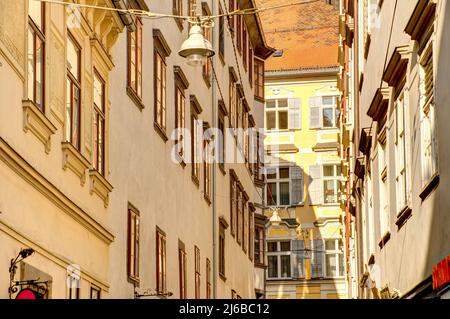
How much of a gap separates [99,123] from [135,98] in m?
2.51

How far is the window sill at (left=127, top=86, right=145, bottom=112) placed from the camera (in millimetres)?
19562

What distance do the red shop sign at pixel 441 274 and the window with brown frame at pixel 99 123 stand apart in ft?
19.6

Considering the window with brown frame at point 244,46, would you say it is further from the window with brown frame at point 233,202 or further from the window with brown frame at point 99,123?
the window with brown frame at point 99,123

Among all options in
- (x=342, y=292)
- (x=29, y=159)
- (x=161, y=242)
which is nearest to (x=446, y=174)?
(x=29, y=159)

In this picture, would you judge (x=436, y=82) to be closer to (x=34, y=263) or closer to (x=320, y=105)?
(x=34, y=263)

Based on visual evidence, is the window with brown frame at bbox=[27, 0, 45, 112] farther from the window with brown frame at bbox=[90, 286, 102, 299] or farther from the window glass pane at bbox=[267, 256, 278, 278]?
the window glass pane at bbox=[267, 256, 278, 278]

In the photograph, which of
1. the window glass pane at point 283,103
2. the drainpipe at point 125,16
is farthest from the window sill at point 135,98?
the window glass pane at point 283,103

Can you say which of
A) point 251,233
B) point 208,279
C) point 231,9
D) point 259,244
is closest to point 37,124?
point 208,279

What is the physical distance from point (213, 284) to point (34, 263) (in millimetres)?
16184

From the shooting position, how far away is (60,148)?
14859 mm

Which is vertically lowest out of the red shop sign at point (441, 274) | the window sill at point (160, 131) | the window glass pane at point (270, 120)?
the red shop sign at point (441, 274)

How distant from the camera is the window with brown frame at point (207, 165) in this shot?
29000 millimetres

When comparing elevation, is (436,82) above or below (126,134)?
below

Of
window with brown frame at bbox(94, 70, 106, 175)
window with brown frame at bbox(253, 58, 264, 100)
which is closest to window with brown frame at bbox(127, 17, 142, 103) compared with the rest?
window with brown frame at bbox(94, 70, 106, 175)
